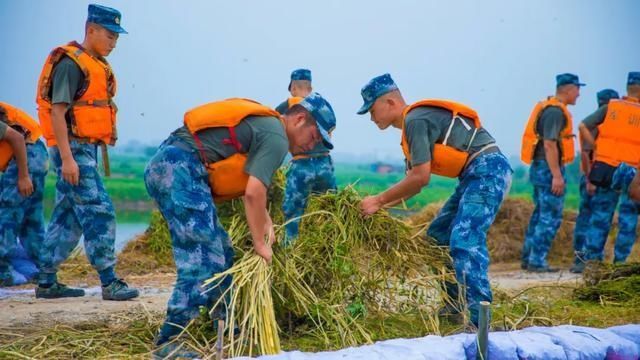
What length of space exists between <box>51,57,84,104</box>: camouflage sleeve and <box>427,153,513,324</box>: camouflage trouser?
2750 mm

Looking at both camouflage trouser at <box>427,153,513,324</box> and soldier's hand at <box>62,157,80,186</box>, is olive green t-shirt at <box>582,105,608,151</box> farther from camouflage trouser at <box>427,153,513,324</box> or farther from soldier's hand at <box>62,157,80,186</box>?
soldier's hand at <box>62,157,80,186</box>

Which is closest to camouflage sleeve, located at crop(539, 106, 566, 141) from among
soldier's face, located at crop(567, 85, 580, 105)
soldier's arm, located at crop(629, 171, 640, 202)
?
soldier's face, located at crop(567, 85, 580, 105)

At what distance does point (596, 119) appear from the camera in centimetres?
852

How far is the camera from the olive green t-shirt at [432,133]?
4.68m

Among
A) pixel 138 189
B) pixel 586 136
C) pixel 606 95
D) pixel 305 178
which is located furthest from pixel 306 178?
pixel 138 189

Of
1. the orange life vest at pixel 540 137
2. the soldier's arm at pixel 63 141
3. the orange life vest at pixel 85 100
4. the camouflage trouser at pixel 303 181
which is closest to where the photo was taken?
the soldier's arm at pixel 63 141

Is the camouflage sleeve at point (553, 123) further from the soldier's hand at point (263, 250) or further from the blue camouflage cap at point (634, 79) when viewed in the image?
the soldier's hand at point (263, 250)

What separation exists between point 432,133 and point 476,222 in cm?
59

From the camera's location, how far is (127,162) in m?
14.6

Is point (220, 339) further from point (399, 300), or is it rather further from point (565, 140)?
point (565, 140)

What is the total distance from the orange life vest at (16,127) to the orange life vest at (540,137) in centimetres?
490

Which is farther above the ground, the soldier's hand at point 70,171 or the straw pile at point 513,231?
the soldier's hand at point 70,171

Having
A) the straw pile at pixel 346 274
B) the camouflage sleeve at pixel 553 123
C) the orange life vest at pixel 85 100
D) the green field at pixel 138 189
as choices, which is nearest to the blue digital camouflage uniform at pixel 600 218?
the camouflage sleeve at pixel 553 123

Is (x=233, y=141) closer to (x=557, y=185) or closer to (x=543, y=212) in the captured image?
(x=557, y=185)
